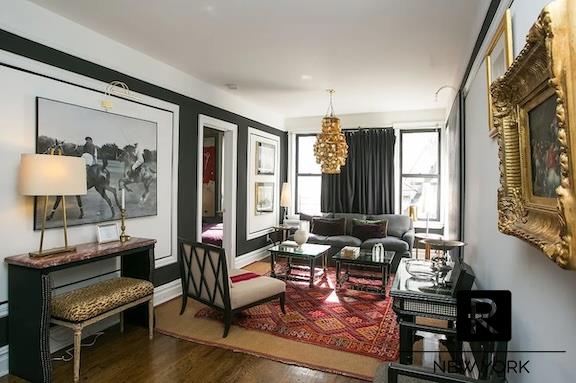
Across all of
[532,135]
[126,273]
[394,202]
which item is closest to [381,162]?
[394,202]

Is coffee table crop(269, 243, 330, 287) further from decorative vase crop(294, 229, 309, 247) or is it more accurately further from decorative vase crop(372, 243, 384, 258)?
decorative vase crop(372, 243, 384, 258)

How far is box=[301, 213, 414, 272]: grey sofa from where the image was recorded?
5305 millimetres

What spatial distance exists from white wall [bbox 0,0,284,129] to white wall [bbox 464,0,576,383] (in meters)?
3.10

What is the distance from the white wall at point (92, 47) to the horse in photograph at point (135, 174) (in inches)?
31.5

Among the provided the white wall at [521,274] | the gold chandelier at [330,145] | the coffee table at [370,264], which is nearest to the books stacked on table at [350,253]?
the coffee table at [370,264]

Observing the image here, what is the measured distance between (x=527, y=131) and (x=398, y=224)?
506 centimetres

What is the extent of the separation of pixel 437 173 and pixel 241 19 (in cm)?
469

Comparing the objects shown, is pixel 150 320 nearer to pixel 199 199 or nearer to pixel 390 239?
pixel 199 199

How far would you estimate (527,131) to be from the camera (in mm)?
1138

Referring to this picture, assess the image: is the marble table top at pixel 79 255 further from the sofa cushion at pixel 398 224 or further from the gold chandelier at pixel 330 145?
the sofa cushion at pixel 398 224

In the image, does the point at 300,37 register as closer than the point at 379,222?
Yes

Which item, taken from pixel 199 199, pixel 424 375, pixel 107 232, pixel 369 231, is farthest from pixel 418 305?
pixel 369 231

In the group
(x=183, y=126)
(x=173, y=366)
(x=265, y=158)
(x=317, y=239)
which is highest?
(x=183, y=126)

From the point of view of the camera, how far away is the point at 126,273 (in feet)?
10.8
